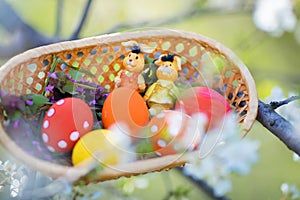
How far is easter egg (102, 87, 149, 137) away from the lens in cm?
72

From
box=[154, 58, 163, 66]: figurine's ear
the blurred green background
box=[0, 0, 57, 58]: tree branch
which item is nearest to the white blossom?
box=[154, 58, 163, 66]: figurine's ear

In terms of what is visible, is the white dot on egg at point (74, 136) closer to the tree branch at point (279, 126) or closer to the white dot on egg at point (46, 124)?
the white dot on egg at point (46, 124)

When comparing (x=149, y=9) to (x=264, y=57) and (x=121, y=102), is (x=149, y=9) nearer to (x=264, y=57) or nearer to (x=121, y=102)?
(x=264, y=57)

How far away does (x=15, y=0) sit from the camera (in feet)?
4.41

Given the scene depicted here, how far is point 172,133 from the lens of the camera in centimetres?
67

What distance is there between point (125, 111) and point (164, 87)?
75 mm

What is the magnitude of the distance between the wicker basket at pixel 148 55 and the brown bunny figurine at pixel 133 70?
0.01 m

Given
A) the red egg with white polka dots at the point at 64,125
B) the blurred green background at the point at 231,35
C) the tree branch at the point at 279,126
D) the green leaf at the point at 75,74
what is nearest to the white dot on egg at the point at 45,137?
the red egg with white polka dots at the point at 64,125

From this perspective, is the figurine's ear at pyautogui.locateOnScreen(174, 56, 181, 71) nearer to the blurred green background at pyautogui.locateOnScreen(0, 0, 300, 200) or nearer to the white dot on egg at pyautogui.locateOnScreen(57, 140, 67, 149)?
the white dot on egg at pyautogui.locateOnScreen(57, 140, 67, 149)

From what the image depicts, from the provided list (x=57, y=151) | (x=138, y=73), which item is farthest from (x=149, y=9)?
(x=57, y=151)

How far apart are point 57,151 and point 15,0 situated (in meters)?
0.76

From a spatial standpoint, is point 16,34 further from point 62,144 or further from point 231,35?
point 231,35

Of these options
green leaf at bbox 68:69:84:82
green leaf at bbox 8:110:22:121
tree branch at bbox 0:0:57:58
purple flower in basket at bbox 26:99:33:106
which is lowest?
tree branch at bbox 0:0:57:58

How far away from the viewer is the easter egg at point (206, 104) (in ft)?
2.41
